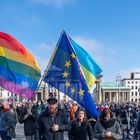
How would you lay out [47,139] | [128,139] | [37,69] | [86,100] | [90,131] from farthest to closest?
1. [128,139]
2. [37,69]
3. [86,100]
4. [90,131]
5. [47,139]

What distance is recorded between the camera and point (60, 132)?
7.52 m

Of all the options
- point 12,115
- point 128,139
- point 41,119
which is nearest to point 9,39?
point 12,115

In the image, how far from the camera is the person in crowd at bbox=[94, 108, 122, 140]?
24.7ft

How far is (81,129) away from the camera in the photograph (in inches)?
310

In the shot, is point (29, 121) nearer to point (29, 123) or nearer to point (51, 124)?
point (29, 123)

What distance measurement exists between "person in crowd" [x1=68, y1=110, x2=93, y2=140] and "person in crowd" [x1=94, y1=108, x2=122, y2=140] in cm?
28

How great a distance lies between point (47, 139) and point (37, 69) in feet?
14.4

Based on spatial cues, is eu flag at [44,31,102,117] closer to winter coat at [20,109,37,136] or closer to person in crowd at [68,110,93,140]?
winter coat at [20,109,37,136]

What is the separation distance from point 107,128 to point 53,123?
88cm

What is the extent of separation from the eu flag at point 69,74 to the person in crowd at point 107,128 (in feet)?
8.21

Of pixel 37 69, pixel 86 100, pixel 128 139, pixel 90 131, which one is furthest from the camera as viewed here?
pixel 128 139

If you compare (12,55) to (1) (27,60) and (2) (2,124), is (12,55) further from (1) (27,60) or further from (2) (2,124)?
(2) (2,124)

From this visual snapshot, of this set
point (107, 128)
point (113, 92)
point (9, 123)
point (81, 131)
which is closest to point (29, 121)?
point (9, 123)

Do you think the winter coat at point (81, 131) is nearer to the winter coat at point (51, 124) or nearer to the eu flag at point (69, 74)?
the winter coat at point (51, 124)
